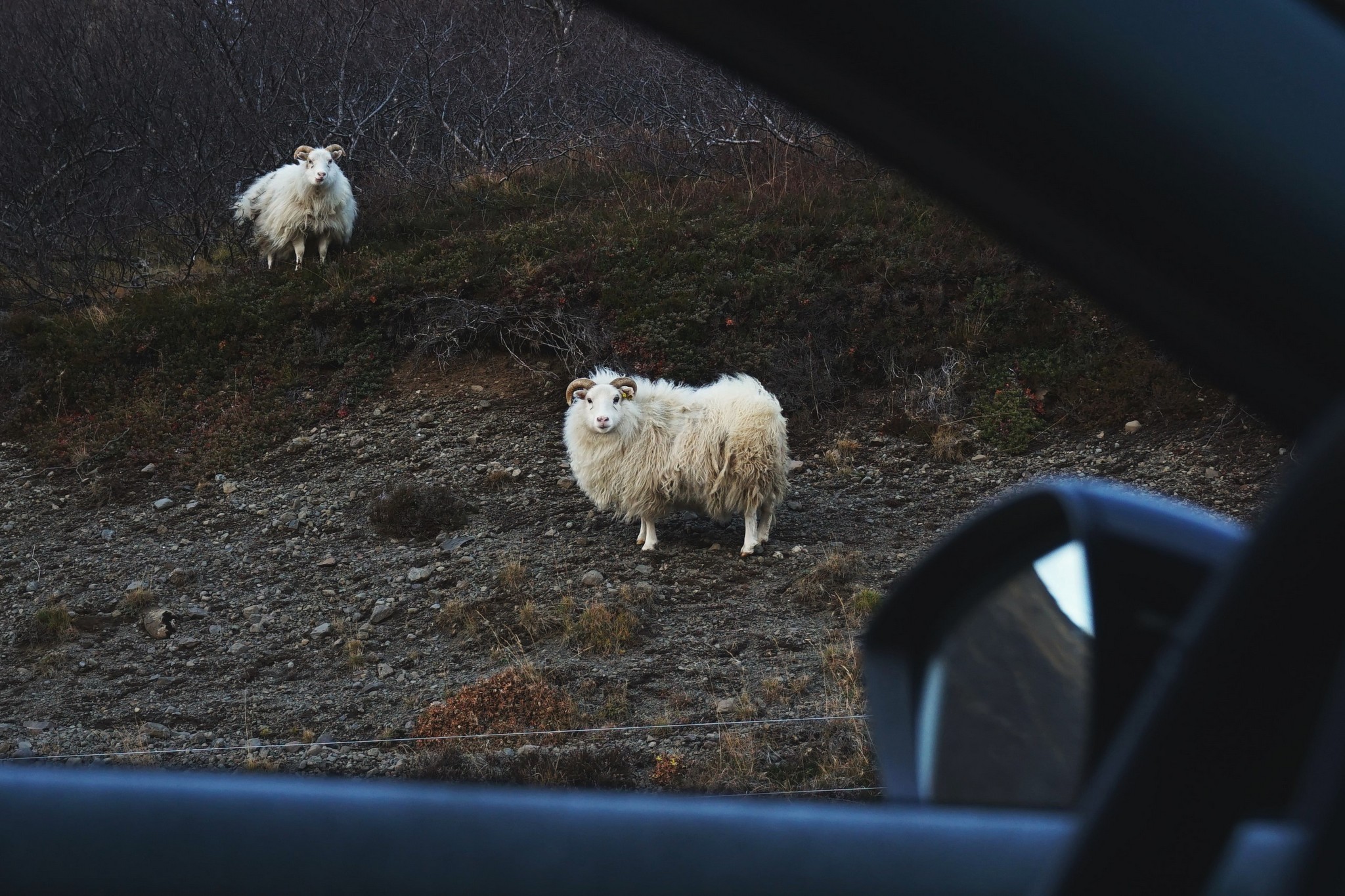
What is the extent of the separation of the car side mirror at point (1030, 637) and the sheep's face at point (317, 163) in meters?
14.0

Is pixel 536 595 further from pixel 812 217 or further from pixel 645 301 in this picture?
pixel 812 217

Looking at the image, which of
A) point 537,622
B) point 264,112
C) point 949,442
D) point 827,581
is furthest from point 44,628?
point 264,112

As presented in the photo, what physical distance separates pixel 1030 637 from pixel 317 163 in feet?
46.8

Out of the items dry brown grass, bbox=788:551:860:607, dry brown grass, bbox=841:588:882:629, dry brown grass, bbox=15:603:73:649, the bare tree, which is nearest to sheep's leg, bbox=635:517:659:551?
dry brown grass, bbox=788:551:860:607

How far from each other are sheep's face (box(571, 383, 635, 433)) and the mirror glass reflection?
8.12 meters

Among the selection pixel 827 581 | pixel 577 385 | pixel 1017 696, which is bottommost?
pixel 827 581

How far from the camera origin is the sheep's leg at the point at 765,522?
32.0ft

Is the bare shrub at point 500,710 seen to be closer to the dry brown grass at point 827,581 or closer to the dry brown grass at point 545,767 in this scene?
the dry brown grass at point 545,767

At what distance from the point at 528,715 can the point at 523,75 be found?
50.1ft

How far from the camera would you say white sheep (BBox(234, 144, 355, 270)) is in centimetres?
A: 1405

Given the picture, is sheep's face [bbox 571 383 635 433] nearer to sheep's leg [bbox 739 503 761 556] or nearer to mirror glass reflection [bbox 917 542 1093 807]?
sheep's leg [bbox 739 503 761 556]

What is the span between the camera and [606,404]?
9117 mm

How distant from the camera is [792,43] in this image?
672 mm

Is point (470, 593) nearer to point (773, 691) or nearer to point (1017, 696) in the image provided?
point (773, 691)
